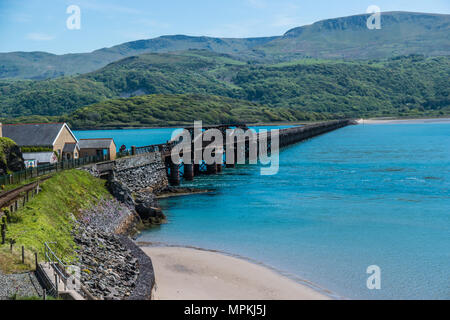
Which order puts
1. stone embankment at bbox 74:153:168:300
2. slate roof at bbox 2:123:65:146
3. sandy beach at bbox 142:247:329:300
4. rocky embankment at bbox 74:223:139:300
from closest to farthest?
1. rocky embankment at bbox 74:223:139:300
2. stone embankment at bbox 74:153:168:300
3. sandy beach at bbox 142:247:329:300
4. slate roof at bbox 2:123:65:146

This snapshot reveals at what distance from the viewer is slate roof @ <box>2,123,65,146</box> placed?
43.9 metres

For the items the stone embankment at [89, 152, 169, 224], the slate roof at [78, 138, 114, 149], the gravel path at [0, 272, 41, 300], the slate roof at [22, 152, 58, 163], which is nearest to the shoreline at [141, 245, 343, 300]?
the gravel path at [0, 272, 41, 300]

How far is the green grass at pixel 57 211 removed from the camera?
22016mm

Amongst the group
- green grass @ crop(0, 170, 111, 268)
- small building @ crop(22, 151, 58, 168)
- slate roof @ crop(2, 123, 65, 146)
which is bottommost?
green grass @ crop(0, 170, 111, 268)

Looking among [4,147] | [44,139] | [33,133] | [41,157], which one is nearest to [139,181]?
[41,157]

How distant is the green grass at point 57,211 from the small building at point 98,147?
21.6ft

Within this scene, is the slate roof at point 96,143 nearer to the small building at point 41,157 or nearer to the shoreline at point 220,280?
the small building at point 41,157

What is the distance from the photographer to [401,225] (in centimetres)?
3816

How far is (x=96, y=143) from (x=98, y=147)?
1.88 feet

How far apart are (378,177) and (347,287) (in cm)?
4124

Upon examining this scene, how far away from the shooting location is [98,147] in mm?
45344

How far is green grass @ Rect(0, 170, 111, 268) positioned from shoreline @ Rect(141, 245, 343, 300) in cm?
542

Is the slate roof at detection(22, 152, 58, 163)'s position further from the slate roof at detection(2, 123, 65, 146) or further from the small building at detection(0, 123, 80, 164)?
the slate roof at detection(2, 123, 65, 146)

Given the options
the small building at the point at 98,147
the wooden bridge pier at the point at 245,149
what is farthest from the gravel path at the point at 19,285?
the wooden bridge pier at the point at 245,149
